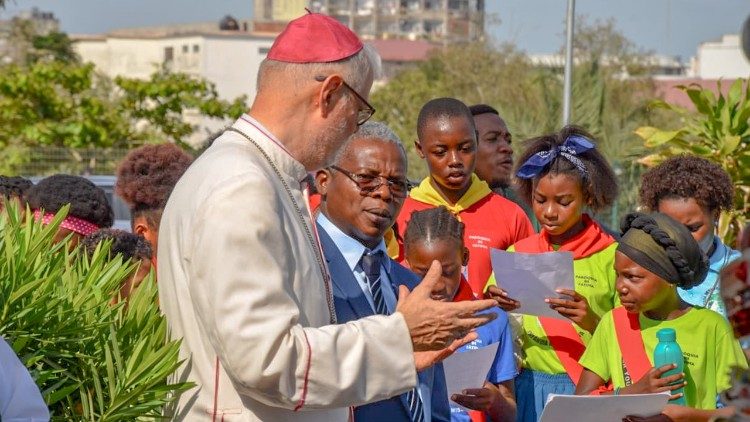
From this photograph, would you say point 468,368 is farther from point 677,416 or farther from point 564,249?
point 564,249

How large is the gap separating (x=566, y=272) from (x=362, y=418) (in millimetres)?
1669

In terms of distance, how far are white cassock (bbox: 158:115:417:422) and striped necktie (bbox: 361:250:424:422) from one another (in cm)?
75

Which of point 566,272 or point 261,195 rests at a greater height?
point 261,195

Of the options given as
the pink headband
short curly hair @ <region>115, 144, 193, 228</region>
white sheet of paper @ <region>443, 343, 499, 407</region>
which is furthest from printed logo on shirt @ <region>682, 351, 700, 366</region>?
the pink headband

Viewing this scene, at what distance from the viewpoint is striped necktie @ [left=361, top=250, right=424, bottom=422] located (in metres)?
4.12

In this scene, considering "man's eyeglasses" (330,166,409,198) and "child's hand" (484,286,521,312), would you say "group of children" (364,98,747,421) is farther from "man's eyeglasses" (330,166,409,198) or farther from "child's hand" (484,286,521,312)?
A: "man's eyeglasses" (330,166,409,198)

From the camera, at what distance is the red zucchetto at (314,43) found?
338cm

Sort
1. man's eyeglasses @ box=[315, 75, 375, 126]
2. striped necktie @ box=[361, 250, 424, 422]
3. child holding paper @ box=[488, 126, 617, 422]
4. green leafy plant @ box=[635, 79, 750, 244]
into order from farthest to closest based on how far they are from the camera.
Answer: green leafy plant @ box=[635, 79, 750, 244]
child holding paper @ box=[488, 126, 617, 422]
striped necktie @ box=[361, 250, 424, 422]
man's eyeglasses @ box=[315, 75, 375, 126]

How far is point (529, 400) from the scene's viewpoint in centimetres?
575

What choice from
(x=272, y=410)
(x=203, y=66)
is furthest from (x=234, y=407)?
(x=203, y=66)

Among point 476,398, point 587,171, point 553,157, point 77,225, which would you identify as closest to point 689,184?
point 587,171

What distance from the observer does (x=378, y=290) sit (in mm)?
4348

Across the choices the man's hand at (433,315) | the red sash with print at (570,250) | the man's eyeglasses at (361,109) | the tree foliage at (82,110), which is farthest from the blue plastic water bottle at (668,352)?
the tree foliage at (82,110)

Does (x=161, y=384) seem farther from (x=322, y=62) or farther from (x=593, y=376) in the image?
(x=593, y=376)
